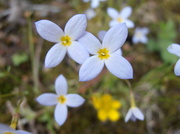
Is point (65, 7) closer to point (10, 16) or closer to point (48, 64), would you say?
point (10, 16)

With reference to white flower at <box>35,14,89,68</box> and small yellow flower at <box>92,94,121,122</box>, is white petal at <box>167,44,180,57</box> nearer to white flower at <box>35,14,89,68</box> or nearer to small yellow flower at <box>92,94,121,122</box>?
white flower at <box>35,14,89,68</box>

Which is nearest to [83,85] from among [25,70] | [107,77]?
[107,77]

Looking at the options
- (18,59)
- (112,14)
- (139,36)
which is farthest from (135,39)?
(18,59)

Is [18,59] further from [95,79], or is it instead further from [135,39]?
[135,39]

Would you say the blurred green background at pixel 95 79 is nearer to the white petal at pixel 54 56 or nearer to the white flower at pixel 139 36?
the white flower at pixel 139 36

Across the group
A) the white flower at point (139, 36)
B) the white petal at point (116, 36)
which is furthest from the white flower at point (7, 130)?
the white flower at point (139, 36)

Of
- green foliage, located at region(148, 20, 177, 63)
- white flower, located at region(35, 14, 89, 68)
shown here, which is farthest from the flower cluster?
green foliage, located at region(148, 20, 177, 63)
